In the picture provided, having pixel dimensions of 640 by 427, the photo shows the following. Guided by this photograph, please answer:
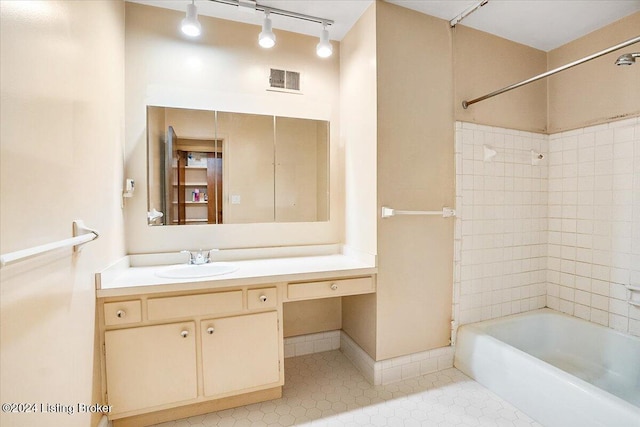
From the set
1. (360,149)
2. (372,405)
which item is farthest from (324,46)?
(372,405)

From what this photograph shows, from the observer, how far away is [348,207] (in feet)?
7.57

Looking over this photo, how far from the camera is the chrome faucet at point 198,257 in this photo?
1952mm

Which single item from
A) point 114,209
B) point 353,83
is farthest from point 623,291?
point 114,209

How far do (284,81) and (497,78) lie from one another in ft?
5.34

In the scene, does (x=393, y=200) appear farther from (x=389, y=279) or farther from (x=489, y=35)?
(x=489, y=35)

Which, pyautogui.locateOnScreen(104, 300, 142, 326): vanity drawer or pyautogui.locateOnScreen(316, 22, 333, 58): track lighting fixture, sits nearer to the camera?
pyautogui.locateOnScreen(104, 300, 142, 326): vanity drawer

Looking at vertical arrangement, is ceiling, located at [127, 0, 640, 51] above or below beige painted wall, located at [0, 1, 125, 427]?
above

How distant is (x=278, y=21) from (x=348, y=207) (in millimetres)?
1405

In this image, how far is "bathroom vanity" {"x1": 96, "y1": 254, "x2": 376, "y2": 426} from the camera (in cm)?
151

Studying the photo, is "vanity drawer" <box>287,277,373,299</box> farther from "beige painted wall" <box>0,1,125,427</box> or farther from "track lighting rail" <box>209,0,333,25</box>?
"track lighting rail" <box>209,0,333,25</box>

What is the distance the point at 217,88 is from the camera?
6.89ft

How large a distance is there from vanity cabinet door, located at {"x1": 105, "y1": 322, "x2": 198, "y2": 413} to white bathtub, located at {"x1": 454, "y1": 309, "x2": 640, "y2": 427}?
1.77m

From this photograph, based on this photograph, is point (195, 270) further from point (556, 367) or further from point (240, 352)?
point (556, 367)

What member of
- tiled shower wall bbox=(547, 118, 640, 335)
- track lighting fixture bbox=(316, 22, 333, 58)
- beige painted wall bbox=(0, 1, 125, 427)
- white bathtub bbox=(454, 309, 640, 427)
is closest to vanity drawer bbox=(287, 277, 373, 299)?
white bathtub bbox=(454, 309, 640, 427)
